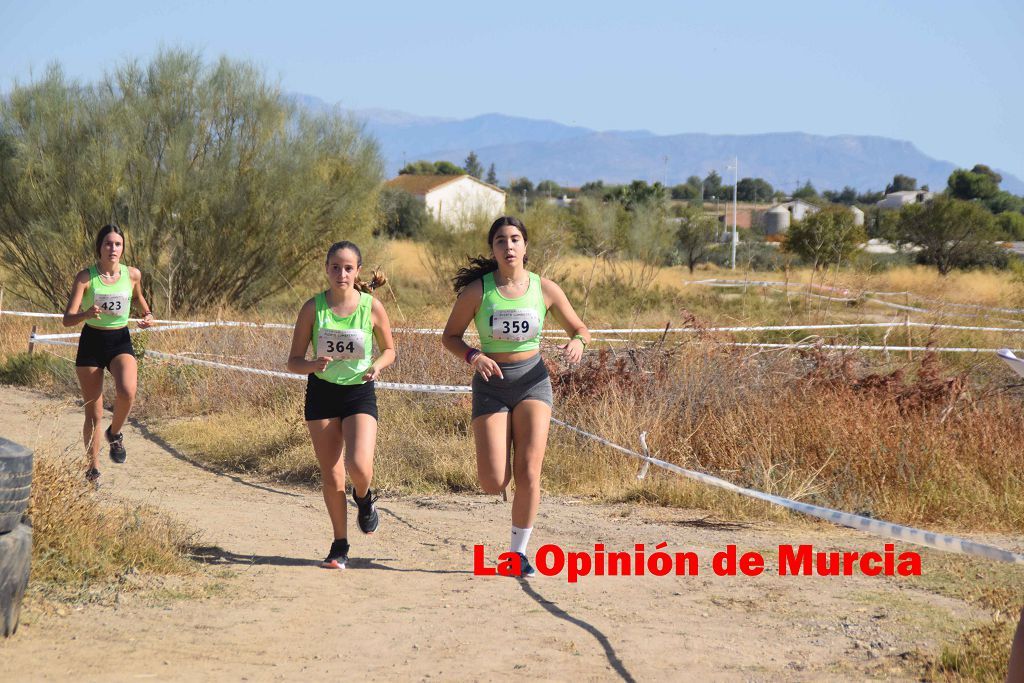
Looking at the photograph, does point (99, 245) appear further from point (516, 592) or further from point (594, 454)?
point (516, 592)

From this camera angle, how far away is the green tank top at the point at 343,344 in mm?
6430

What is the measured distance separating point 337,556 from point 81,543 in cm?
136

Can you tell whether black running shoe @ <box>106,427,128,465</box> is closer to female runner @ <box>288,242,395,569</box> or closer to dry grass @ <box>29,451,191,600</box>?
dry grass @ <box>29,451,191,600</box>

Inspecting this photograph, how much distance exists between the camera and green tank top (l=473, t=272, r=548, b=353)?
6395mm

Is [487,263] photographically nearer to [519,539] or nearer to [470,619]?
[519,539]

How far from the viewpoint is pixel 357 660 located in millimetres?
5125

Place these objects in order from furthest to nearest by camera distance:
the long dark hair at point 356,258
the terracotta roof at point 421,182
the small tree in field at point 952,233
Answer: the terracotta roof at point 421,182
the small tree in field at point 952,233
the long dark hair at point 356,258

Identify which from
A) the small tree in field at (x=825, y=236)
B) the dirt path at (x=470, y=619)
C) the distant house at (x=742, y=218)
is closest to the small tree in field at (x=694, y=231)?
the small tree in field at (x=825, y=236)

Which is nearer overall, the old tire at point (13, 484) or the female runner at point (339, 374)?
the old tire at point (13, 484)

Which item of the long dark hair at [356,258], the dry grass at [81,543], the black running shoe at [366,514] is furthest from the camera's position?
the black running shoe at [366,514]

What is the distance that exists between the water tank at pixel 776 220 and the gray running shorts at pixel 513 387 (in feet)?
313

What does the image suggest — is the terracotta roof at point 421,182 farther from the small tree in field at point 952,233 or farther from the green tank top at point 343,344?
the green tank top at point 343,344

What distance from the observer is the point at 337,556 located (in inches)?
261

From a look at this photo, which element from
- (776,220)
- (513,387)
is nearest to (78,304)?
(513,387)
